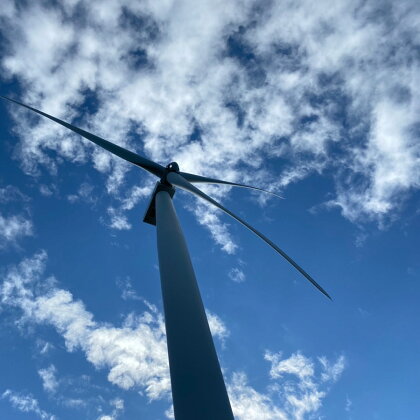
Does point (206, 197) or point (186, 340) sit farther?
point (206, 197)

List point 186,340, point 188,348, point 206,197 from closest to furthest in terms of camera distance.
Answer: point 188,348 < point 186,340 < point 206,197

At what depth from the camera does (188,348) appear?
7387 mm

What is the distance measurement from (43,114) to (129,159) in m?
5.26

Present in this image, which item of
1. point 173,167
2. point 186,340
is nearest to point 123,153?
point 173,167

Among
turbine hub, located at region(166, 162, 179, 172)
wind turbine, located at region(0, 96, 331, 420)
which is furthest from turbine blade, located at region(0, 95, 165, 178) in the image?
wind turbine, located at region(0, 96, 331, 420)

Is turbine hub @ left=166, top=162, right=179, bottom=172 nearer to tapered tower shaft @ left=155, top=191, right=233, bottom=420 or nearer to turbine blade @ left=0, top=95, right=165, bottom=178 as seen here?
turbine blade @ left=0, top=95, right=165, bottom=178

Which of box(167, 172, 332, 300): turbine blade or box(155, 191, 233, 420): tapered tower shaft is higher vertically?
box(167, 172, 332, 300): turbine blade

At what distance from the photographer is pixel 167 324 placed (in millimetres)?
8133

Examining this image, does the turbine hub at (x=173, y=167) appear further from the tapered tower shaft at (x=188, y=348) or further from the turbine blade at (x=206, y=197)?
the tapered tower shaft at (x=188, y=348)

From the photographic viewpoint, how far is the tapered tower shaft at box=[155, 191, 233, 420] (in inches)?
254

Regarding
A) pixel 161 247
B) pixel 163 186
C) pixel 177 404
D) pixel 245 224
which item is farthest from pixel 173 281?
pixel 163 186

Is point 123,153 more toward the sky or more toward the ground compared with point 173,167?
more toward the sky

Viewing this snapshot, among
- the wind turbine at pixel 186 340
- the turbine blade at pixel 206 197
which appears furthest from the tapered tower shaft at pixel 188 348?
the turbine blade at pixel 206 197

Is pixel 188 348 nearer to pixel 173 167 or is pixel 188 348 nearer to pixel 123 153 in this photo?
pixel 173 167
